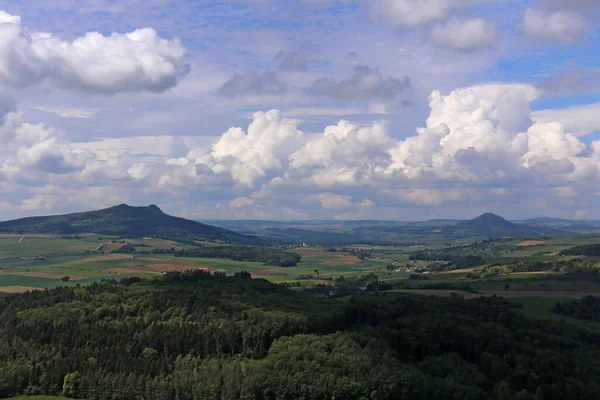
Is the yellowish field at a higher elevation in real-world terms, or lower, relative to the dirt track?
higher

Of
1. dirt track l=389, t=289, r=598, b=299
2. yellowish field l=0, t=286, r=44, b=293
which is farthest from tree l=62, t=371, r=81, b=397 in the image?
dirt track l=389, t=289, r=598, b=299

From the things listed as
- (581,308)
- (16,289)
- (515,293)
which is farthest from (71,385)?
(515,293)

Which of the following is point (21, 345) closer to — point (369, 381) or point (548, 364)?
point (369, 381)

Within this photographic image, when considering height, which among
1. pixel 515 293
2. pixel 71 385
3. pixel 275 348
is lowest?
pixel 71 385

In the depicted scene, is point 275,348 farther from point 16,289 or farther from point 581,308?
point 16,289

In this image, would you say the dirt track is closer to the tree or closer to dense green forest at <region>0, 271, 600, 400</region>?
dense green forest at <region>0, 271, 600, 400</region>

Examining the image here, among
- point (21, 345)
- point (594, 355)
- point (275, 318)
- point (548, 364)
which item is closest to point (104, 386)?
point (21, 345)

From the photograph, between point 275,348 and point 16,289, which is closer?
point 275,348
